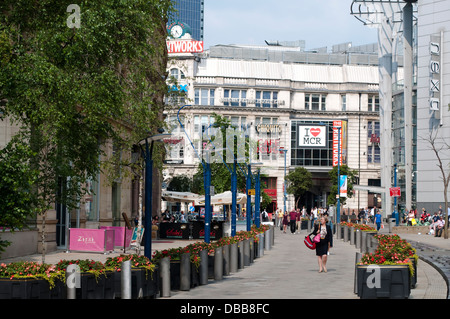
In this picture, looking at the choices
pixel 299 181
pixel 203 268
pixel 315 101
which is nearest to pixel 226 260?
pixel 203 268

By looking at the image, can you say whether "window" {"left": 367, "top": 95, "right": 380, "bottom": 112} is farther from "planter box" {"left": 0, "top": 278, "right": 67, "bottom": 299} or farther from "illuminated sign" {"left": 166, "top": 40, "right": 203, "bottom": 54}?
"planter box" {"left": 0, "top": 278, "right": 67, "bottom": 299}

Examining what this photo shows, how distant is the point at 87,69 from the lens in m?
19.7

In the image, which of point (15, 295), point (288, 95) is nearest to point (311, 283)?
point (15, 295)

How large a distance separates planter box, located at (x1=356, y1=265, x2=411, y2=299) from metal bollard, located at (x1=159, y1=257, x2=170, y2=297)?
13.5 feet

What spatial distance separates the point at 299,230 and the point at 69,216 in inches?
1154

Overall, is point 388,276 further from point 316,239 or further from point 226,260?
point 316,239

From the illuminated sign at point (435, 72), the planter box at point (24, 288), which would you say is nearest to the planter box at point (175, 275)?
the planter box at point (24, 288)

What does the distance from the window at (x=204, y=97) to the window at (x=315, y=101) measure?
13.2 m

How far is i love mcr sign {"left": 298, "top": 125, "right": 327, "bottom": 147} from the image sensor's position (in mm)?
101625

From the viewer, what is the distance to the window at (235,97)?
338 feet

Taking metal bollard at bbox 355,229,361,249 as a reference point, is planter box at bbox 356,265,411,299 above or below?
above

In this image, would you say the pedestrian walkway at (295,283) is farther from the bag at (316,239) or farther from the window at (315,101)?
the window at (315,101)

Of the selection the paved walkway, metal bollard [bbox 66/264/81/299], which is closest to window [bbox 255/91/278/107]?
the paved walkway
